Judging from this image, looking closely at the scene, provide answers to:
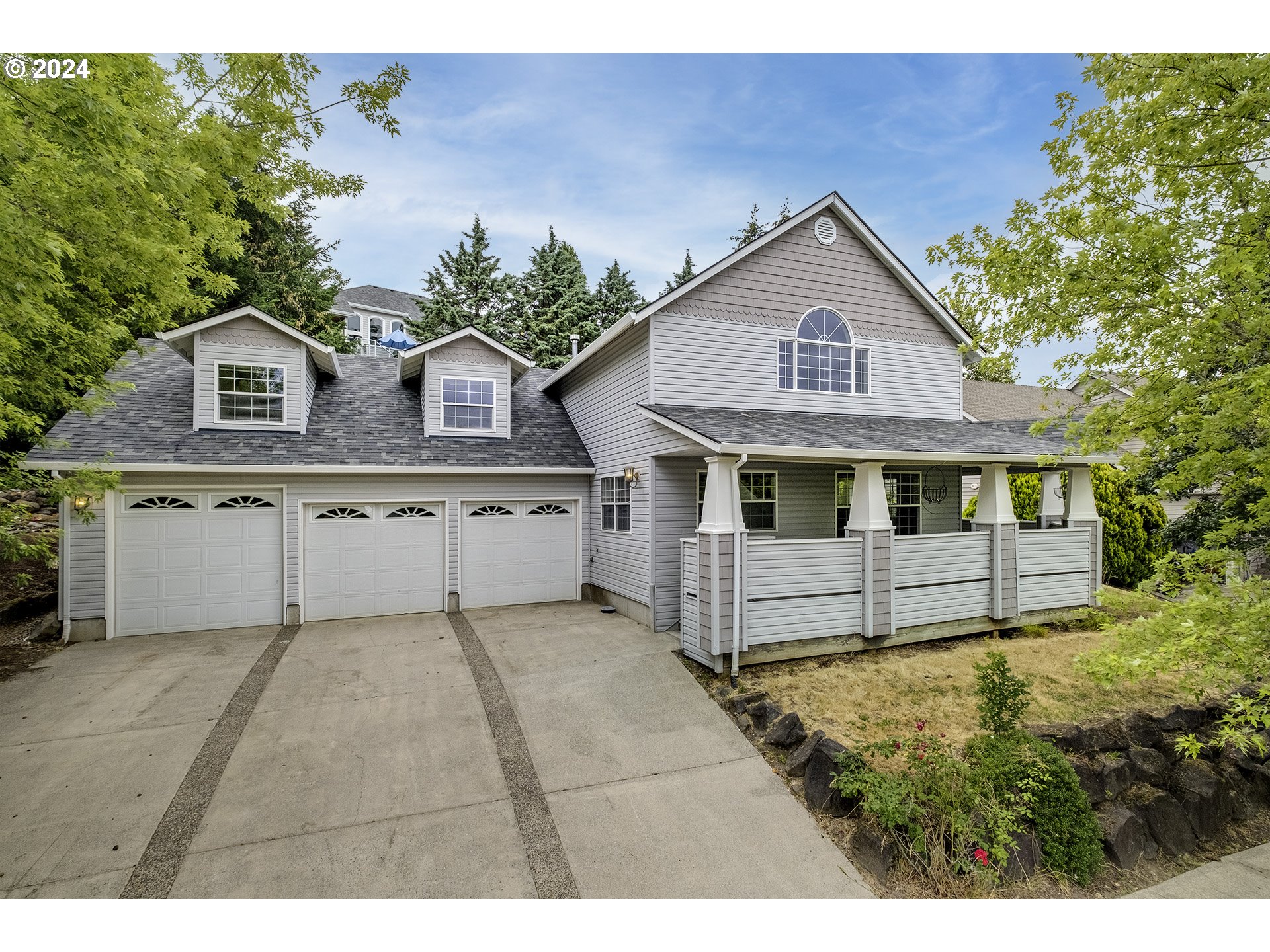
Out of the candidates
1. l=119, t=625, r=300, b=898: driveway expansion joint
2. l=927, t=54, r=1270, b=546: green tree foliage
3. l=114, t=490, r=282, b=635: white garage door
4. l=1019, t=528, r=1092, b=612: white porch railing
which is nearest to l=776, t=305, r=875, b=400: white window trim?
l=1019, t=528, r=1092, b=612: white porch railing

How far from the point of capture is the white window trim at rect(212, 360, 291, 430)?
31.5ft

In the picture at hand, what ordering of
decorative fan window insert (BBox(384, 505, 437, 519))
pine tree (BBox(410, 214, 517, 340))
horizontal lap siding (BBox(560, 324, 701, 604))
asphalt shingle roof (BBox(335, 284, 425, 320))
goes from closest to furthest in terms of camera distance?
horizontal lap siding (BBox(560, 324, 701, 604)) < decorative fan window insert (BBox(384, 505, 437, 519)) < pine tree (BBox(410, 214, 517, 340)) < asphalt shingle roof (BBox(335, 284, 425, 320))

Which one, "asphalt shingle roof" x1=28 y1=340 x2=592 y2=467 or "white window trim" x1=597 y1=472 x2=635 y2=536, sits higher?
"asphalt shingle roof" x1=28 y1=340 x2=592 y2=467

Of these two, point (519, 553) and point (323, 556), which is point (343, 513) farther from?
point (519, 553)

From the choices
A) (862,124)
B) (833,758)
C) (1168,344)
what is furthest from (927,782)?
(862,124)

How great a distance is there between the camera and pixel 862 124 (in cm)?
855

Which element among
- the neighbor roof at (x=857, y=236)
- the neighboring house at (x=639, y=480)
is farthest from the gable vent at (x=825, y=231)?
the neighbor roof at (x=857, y=236)

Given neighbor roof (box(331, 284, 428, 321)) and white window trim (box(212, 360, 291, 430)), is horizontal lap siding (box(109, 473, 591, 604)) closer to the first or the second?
white window trim (box(212, 360, 291, 430))

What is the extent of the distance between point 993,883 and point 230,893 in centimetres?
482

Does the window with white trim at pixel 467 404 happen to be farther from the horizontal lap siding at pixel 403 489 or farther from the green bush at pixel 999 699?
the green bush at pixel 999 699

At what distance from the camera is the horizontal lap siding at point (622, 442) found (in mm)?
9000

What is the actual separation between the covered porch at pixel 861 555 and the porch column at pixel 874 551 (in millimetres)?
17

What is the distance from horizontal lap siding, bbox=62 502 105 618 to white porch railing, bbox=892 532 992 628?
1206 centimetres
